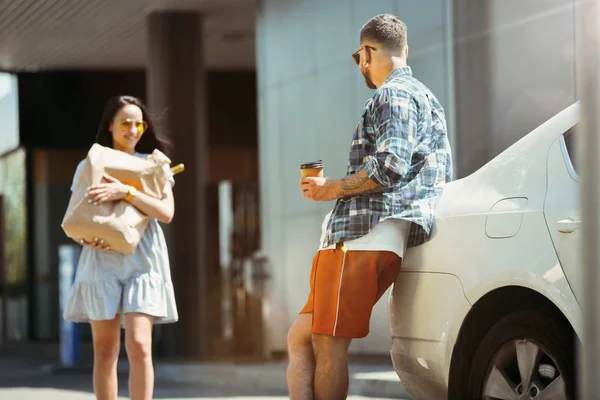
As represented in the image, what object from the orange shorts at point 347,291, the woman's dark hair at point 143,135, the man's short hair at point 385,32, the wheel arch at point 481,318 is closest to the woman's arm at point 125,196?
the woman's dark hair at point 143,135

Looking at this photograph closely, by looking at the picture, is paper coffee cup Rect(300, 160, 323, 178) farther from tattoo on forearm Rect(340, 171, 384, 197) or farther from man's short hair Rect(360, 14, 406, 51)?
man's short hair Rect(360, 14, 406, 51)

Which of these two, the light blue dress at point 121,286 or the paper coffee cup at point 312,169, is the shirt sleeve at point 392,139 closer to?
the paper coffee cup at point 312,169

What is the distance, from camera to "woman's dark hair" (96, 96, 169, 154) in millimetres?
6242

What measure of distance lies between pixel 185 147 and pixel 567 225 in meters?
12.8

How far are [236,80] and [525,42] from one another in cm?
1267

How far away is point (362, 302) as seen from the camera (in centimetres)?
475

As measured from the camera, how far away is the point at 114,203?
598 cm

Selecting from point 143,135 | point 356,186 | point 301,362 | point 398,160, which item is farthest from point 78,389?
point 398,160

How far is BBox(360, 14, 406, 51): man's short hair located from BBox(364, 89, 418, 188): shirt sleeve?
0.29 meters

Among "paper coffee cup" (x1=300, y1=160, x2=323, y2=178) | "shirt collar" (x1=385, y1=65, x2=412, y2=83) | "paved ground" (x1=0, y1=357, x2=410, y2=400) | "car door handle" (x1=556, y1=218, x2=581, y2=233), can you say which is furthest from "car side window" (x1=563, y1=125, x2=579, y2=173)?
"paved ground" (x1=0, y1=357, x2=410, y2=400)

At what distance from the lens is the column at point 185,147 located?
16.5 m

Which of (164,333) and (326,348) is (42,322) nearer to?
(164,333)

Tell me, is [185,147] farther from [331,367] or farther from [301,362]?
[331,367]

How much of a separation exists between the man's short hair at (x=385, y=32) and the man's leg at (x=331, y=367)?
1243mm
